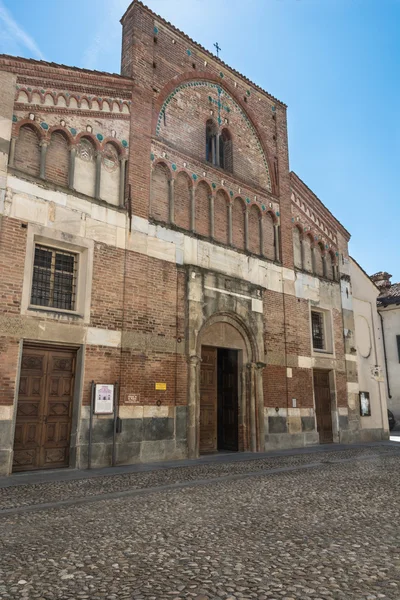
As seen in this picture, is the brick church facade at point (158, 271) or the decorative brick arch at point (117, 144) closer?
the brick church facade at point (158, 271)

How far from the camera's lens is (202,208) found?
47.6 ft

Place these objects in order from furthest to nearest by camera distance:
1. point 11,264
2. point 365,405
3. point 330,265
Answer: point 330,265 → point 365,405 → point 11,264

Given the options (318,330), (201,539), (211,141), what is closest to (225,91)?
(211,141)

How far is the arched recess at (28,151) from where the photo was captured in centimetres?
1066

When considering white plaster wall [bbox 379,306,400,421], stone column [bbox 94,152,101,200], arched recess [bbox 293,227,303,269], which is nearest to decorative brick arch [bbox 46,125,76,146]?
stone column [bbox 94,152,101,200]

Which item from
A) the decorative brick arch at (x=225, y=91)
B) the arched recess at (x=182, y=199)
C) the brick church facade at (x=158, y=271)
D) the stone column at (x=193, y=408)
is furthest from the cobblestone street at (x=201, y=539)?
the decorative brick arch at (x=225, y=91)

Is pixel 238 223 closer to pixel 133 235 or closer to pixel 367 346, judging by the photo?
pixel 133 235

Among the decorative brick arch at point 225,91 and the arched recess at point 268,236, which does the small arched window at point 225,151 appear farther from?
the arched recess at point 268,236

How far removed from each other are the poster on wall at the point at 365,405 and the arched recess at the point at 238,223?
849cm

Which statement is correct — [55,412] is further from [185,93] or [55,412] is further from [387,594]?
[185,93]

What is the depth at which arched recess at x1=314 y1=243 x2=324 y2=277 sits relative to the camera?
60.1 ft

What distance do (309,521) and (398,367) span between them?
24438 mm

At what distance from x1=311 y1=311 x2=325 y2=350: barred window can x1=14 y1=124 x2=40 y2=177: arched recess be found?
462 inches

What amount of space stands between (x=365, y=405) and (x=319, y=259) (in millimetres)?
6400
